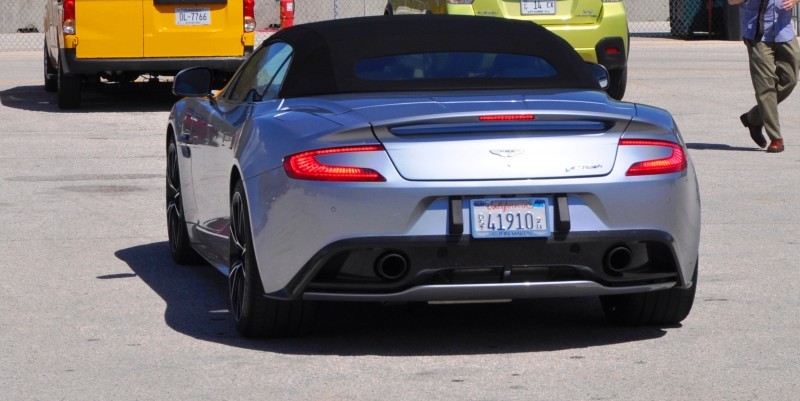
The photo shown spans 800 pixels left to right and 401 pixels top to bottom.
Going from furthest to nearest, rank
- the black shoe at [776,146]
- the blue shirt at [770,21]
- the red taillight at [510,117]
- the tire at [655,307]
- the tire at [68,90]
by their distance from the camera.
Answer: the tire at [68,90], the black shoe at [776,146], the blue shirt at [770,21], the tire at [655,307], the red taillight at [510,117]

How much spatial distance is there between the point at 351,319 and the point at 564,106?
56.1 inches

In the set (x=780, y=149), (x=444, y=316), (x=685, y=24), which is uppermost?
(x=444, y=316)

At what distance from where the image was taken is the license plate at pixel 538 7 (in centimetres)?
1661

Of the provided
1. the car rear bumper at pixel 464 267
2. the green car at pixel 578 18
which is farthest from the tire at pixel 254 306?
the green car at pixel 578 18

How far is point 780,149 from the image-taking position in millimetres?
13375

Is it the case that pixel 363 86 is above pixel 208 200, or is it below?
above

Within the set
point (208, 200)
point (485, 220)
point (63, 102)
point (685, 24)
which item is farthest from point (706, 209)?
point (685, 24)

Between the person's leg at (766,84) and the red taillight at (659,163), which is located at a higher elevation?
the red taillight at (659,163)

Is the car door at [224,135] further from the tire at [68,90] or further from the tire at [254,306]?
the tire at [68,90]

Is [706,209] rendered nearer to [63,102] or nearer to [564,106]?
[564,106]

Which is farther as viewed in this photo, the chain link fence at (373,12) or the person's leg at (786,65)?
the chain link fence at (373,12)

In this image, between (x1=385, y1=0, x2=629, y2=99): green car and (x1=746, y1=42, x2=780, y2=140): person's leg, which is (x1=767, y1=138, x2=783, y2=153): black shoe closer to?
(x1=746, y1=42, x2=780, y2=140): person's leg

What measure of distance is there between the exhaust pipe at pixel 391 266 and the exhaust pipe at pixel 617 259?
761mm

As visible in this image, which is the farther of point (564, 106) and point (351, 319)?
point (351, 319)
